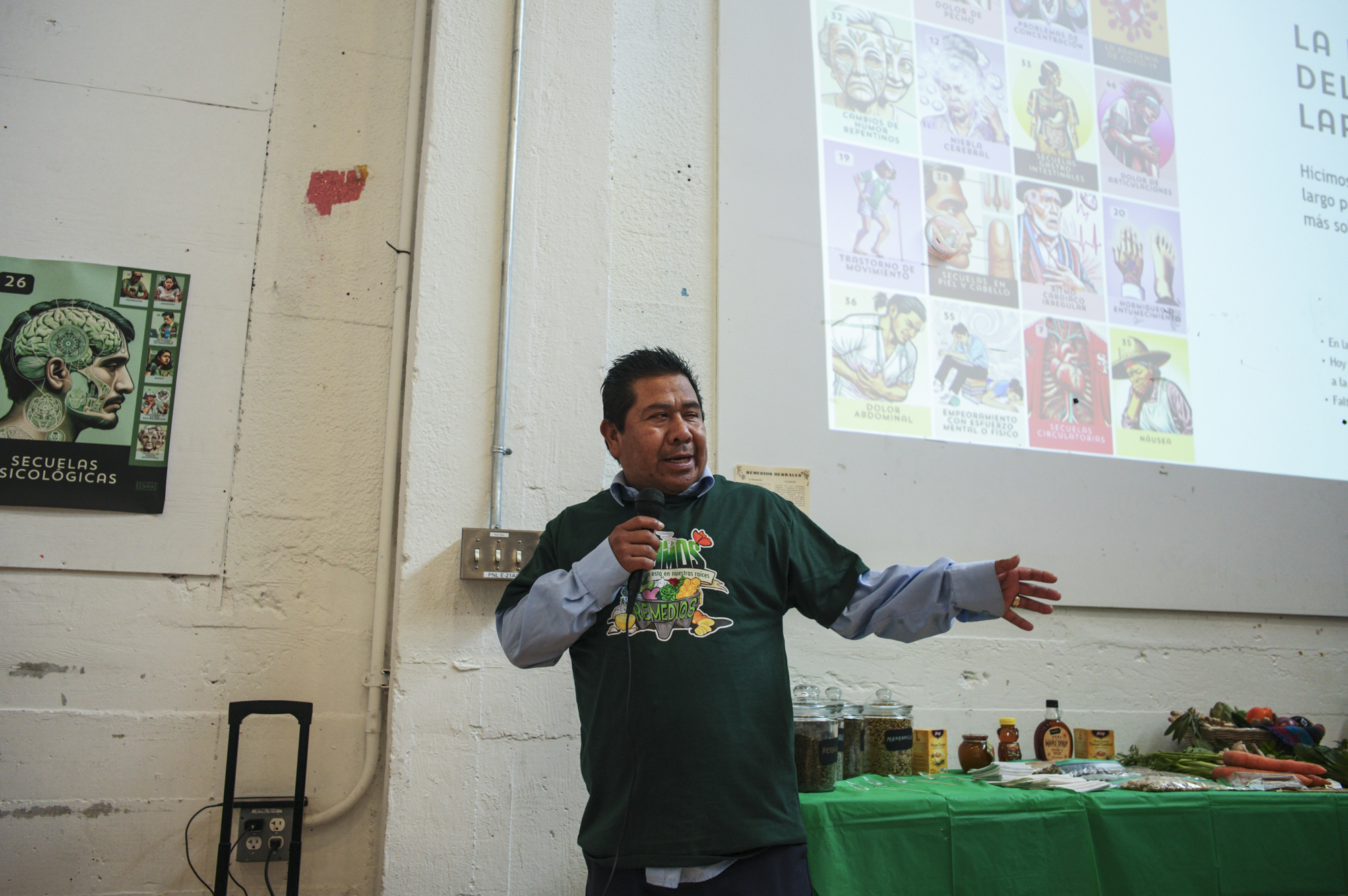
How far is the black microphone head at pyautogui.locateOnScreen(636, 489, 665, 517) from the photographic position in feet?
4.94

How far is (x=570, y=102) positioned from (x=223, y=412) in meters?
1.23

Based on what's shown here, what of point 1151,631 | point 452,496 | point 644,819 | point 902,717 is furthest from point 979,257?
point 644,819

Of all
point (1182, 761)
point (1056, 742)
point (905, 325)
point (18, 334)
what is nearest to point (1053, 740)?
point (1056, 742)

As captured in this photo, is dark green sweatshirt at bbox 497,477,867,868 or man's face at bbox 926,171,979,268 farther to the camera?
man's face at bbox 926,171,979,268

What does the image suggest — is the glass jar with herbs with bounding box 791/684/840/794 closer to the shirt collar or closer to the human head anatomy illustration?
the shirt collar

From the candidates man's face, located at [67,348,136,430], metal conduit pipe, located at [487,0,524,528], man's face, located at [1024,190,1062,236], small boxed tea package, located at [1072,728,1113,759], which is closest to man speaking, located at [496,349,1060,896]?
metal conduit pipe, located at [487,0,524,528]

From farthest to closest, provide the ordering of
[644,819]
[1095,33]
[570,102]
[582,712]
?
[1095,33], [570,102], [582,712], [644,819]

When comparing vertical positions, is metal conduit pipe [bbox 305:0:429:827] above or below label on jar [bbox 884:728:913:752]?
above

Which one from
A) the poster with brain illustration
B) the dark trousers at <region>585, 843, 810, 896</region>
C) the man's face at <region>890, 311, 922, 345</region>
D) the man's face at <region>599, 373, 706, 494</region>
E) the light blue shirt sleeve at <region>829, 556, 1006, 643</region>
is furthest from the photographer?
the man's face at <region>890, 311, 922, 345</region>

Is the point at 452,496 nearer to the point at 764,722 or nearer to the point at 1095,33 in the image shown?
the point at 764,722

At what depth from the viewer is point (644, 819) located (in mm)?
1466

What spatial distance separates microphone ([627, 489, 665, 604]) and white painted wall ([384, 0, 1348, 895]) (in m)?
0.68

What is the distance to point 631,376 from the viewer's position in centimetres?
180

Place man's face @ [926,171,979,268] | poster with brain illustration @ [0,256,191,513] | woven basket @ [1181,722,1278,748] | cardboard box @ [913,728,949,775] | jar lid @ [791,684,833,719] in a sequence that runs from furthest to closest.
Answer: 1. man's face @ [926,171,979,268]
2. woven basket @ [1181,722,1278,748]
3. cardboard box @ [913,728,949,775]
4. poster with brain illustration @ [0,256,191,513]
5. jar lid @ [791,684,833,719]
